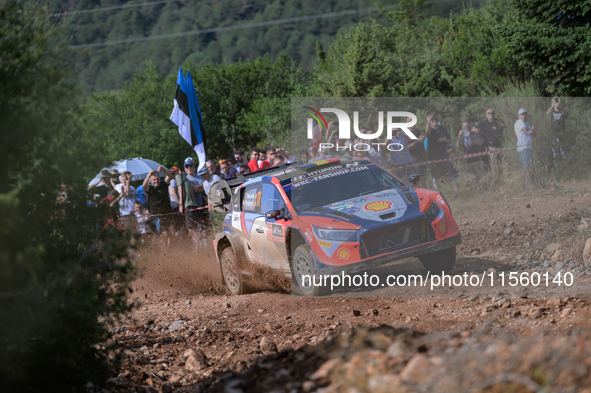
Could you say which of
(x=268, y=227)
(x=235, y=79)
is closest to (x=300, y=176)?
(x=268, y=227)

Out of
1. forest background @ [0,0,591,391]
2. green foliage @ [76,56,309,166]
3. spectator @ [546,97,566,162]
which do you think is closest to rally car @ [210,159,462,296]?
forest background @ [0,0,591,391]

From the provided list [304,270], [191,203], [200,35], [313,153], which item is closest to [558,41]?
[304,270]

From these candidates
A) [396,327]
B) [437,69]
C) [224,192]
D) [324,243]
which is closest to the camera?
[396,327]

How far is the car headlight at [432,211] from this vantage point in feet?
25.4

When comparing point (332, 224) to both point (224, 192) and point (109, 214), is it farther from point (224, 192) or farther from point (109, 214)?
point (224, 192)

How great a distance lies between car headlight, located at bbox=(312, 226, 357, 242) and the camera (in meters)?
7.40

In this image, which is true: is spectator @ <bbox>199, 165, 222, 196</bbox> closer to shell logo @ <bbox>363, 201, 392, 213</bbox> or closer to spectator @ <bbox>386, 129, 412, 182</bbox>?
spectator @ <bbox>386, 129, 412, 182</bbox>

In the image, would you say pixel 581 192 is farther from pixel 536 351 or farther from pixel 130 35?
pixel 130 35

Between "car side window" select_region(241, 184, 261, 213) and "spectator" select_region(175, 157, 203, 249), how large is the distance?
14.2 feet

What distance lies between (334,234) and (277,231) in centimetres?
109

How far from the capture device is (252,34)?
117m

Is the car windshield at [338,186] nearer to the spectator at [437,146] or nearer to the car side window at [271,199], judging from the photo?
the car side window at [271,199]

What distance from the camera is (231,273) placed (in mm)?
9664

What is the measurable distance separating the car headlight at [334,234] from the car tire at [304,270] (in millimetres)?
283
